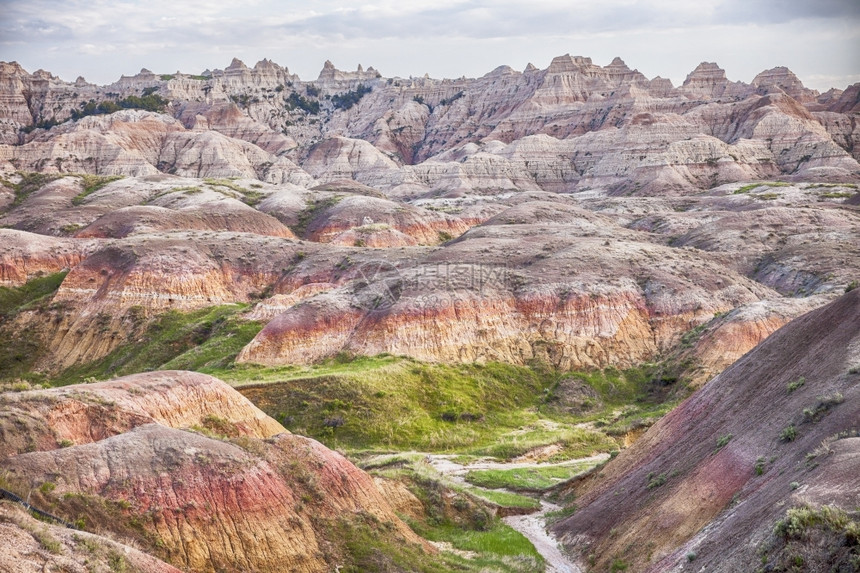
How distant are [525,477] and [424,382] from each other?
14.8 metres

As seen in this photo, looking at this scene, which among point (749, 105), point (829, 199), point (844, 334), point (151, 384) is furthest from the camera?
point (749, 105)

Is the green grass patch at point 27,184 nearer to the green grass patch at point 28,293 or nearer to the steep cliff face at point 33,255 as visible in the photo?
the steep cliff face at point 33,255

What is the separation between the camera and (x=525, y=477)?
127 feet

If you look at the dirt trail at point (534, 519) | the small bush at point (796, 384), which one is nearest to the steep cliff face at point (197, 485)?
the dirt trail at point (534, 519)

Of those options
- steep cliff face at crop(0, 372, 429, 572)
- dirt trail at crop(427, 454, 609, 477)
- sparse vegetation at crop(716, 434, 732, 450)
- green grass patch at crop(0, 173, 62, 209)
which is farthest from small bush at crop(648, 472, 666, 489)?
green grass patch at crop(0, 173, 62, 209)

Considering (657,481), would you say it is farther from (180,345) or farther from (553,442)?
(180,345)

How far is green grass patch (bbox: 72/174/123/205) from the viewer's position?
12438 cm

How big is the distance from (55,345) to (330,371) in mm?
30992

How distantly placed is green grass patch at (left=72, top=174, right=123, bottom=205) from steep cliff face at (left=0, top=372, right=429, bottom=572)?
346ft

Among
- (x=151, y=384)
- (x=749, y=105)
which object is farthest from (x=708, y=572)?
(x=749, y=105)

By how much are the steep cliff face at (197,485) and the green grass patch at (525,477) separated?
450 inches

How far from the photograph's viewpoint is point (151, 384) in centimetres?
3059

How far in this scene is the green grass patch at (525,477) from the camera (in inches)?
1477

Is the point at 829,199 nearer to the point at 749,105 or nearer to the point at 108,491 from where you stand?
the point at 749,105
